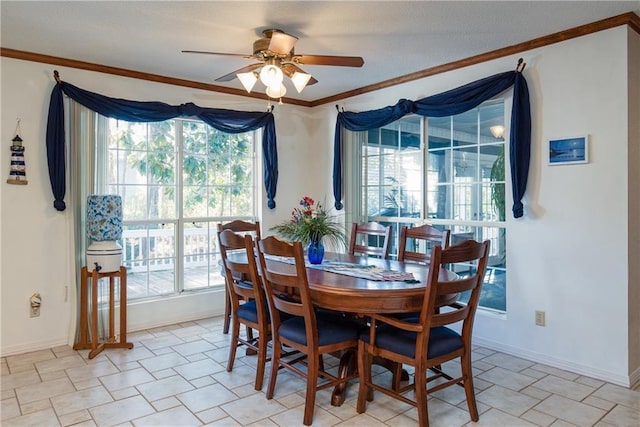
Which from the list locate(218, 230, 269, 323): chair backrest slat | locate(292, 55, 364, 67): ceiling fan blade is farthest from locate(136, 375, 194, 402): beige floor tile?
locate(292, 55, 364, 67): ceiling fan blade

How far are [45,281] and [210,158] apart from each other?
1919 mm

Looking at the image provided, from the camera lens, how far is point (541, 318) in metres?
3.39

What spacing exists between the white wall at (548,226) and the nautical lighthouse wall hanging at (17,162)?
0.19 feet

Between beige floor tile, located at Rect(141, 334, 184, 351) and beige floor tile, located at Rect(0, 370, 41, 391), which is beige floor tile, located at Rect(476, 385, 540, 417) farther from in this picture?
beige floor tile, located at Rect(0, 370, 41, 391)

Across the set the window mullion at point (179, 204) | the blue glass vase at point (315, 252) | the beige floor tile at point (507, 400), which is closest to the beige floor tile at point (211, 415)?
the blue glass vase at point (315, 252)

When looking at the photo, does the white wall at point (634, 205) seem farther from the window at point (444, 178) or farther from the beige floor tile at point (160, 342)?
the beige floor tile at point (160, 342)

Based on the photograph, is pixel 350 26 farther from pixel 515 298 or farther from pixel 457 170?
pixel 515 298

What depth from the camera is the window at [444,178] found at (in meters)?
3.77

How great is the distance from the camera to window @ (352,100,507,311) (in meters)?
3.77

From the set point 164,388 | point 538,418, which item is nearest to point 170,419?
point 164,388

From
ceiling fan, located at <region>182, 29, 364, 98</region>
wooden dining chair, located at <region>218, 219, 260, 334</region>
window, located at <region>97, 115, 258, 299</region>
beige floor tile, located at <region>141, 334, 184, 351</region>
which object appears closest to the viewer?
→ ceiling fan, located at <region>182, 29, 364, 98</region>

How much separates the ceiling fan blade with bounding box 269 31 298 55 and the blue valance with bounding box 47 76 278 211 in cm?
178

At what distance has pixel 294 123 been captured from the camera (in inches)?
210

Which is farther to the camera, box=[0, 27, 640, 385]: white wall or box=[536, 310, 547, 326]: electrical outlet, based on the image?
box=[536, 310, 547, 326]: electrical outlet
